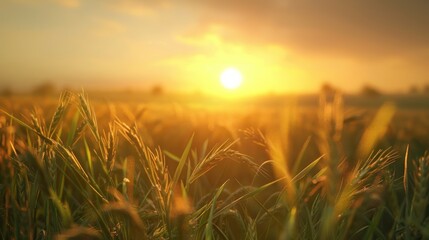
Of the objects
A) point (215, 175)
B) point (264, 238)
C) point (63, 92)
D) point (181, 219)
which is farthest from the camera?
point (215, 175)

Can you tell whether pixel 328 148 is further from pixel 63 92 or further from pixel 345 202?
pixel 63 92

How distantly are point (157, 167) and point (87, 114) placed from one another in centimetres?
29

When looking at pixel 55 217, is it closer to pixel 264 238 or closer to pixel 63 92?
pixel 63 92

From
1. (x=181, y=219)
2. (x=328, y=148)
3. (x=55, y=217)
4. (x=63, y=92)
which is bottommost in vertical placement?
(x=55, y=217)

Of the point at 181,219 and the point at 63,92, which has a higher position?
the point at 63,92

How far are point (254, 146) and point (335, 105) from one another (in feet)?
10.2

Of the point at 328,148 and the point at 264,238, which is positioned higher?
the point at 328,148

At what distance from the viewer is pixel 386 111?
117cm

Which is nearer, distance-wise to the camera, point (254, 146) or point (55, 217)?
point (55, 217)

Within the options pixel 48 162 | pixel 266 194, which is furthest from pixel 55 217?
pixel 266 194

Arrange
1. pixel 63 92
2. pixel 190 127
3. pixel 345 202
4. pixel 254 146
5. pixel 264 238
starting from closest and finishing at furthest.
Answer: pixel 345 202, pixel 63 92, pixel 264 238, pixel 254 146, pixel 190 127

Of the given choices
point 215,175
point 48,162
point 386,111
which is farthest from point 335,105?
point 215,175

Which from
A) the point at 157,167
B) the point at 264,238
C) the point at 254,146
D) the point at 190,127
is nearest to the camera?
the point at 157,167

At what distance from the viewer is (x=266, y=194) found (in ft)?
8.56
